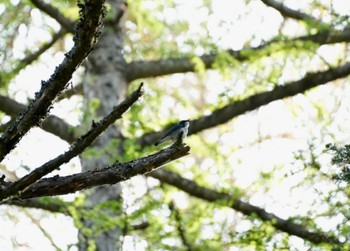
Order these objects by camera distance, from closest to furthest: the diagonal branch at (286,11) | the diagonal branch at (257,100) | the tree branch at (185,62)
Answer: the diagonal branch at (257,100) < the tree branch at (185,62) < the diagonal branch at (286,11)

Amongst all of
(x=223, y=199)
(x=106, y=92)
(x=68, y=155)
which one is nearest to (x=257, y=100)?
(x=223, y=199)

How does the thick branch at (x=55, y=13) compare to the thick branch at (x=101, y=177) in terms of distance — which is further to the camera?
the thick branch at (x=55, y=13)

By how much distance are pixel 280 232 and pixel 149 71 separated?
2811mm

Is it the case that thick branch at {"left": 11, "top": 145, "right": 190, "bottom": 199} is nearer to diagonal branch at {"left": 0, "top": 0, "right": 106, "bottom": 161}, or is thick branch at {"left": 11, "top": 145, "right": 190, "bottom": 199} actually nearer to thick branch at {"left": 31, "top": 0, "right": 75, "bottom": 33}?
diagonal branch at {"left": 0, "top": 0, "right": 106, "bottom": 161}

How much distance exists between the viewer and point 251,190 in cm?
692

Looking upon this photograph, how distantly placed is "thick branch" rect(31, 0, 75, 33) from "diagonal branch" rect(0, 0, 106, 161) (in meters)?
5.21

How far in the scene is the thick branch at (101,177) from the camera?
2830mm

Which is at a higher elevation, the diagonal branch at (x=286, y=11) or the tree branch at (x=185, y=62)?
the diagonal branch at (x=286, y=11)

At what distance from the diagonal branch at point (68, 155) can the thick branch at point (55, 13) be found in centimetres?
520

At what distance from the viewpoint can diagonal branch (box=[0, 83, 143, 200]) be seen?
261cm

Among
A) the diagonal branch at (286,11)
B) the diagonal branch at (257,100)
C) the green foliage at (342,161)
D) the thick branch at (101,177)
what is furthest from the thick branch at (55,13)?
the thick branch at (101,177)

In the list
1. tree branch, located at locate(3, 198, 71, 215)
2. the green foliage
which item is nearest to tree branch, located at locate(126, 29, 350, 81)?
tree branch, located at locate(3, 198, 71, 215)

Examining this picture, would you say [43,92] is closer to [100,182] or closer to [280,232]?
[100,182]

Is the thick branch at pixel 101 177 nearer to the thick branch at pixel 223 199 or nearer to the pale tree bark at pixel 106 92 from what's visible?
the pale tree bark at pixel 106 92
